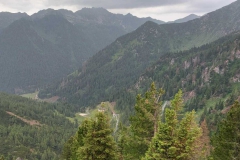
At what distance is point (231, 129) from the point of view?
3006 cm

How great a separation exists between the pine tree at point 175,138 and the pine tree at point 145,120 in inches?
268

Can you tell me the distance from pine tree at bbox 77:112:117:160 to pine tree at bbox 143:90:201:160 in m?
8.58

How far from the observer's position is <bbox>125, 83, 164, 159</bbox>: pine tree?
35562 mm

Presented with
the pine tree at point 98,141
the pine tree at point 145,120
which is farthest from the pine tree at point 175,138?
the pine tree at point 98,141

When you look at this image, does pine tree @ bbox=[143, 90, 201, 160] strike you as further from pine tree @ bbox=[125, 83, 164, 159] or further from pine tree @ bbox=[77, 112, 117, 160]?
pine tree @ bbox=[77, 112, 117, 160]

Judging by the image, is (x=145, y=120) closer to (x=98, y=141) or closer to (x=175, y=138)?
(x=98, y=141)

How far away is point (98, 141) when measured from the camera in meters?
35.3

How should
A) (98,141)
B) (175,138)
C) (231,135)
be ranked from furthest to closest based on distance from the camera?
(98,141), (231,135), (175,138)

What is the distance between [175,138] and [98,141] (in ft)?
39.5

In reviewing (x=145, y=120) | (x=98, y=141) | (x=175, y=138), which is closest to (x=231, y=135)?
(x=175, y=138)

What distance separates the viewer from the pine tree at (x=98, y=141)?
34844 millimetres

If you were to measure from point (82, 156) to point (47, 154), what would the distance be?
15434 cm

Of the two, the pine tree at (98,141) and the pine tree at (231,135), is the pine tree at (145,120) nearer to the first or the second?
the pine tree at (98,141)

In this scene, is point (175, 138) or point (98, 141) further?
point (98, 141)
